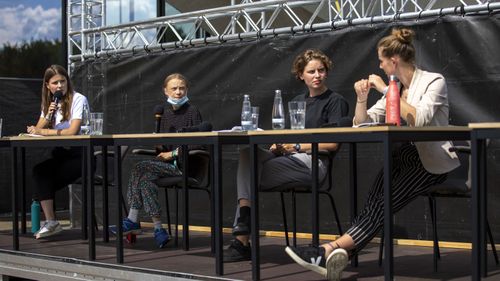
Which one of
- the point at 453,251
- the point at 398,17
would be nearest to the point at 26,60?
the point at 398,17

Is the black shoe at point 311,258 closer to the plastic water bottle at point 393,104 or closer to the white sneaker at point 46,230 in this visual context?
the plastic water bottle at point 393,104

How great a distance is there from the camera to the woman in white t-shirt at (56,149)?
18.2ft

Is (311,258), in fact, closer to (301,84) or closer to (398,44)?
(398,44)

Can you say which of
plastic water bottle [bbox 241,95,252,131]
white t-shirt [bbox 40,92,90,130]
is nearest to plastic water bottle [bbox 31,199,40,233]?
white t-shirt [bbox 40,92,90,130]

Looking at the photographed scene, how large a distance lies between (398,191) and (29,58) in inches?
267

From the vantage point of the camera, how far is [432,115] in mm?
3623

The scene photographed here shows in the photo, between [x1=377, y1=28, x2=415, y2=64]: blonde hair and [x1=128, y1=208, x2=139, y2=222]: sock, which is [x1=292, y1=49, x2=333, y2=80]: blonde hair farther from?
[x1=128, y1=208, x2=139, y2=222]: sock

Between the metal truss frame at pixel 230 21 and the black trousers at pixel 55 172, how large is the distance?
1.24 m

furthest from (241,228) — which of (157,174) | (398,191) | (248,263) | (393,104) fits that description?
(393,104)

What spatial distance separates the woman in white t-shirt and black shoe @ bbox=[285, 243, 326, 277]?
2.43 m

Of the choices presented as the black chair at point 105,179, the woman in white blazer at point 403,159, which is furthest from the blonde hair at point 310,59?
the black chair at point 105,179

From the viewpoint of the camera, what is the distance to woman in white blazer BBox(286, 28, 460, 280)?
3.52 metres

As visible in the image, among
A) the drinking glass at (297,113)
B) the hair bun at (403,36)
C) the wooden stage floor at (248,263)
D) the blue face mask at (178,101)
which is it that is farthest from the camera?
the blue face mask at (178,101)

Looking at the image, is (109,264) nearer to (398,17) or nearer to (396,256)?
(396,256)
